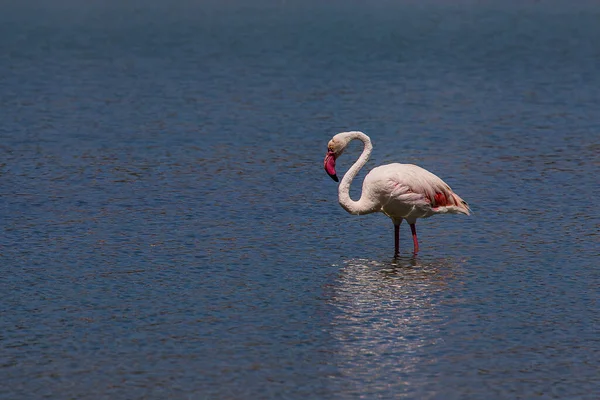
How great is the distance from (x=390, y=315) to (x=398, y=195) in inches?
90.3

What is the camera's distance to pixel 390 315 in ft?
33.9

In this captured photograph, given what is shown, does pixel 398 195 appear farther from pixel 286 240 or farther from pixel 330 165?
pixel 286 240

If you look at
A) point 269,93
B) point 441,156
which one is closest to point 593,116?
point 441,156

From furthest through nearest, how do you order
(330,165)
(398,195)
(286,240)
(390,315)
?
(286,240), (330,165), (398,195), (390,315)

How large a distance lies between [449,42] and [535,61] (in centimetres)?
611

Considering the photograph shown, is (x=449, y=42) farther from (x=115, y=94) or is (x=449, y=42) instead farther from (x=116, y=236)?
(x=116, y=236)

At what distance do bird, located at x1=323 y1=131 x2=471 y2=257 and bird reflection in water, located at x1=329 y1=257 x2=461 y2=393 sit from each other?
546 mm

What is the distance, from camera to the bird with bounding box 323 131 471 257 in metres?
12.4

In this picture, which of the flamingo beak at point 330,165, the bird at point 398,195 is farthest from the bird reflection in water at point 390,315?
the flamingo beak at point 330,165

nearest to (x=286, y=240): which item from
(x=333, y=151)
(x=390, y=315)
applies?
(x=333, y=151)

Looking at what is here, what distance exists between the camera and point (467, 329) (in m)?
10.0

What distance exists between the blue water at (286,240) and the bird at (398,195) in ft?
1.38

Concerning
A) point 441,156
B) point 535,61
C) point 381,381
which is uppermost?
point 535,61

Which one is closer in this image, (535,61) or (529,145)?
(529,145)
